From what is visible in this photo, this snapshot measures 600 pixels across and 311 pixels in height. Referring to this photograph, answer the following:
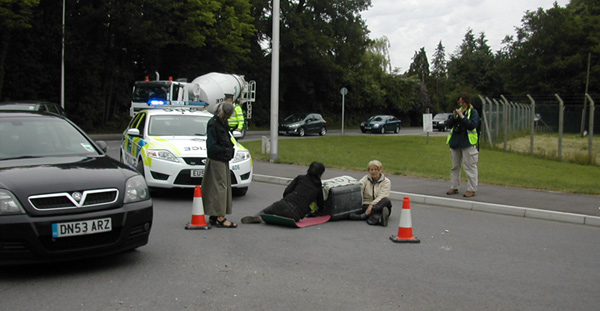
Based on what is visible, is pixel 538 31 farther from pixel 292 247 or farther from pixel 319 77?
pixel 292 247

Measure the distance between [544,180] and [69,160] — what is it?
10.9 meters

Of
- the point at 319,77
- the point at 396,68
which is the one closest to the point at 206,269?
the point at 319,77

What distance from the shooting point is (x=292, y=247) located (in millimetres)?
6457

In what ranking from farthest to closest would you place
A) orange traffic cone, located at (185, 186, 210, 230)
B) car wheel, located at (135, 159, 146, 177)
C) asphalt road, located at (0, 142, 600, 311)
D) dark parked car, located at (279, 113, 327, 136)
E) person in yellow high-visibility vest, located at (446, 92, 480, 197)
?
dark parked car, located at (279, 113, 327, 136) < person in yellow high-visibility vest, located at (446, 92, 480, 197) < car wheel, located at (135, 159, 146, 177) < orange traffic cone, located at (185, 186, 210, 230) < asphalt road, located at (0, 142, 600, 311)

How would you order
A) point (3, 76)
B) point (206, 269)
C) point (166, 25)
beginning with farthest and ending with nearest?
point (166, 25) → point (3, 76) → point (206, 269)

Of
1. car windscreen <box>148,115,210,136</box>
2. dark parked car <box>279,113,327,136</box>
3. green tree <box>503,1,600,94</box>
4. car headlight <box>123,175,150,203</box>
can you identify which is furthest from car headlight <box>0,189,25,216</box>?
green tree <box>503,1,600,94</box>

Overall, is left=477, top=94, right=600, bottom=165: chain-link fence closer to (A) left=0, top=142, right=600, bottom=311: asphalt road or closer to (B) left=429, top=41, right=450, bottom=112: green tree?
(A) left=0, top=142, right=600, bottom=311: asphalt road

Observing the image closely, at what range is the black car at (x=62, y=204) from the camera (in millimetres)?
4715

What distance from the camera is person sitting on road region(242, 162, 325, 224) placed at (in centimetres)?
756

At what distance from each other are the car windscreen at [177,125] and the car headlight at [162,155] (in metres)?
0.92

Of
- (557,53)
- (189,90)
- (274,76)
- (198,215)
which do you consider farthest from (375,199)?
(557,53)

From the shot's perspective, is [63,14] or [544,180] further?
[63,14]

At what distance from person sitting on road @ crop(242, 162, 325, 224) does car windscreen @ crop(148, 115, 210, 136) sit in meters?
3.43

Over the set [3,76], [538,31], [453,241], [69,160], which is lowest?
[453,241]
